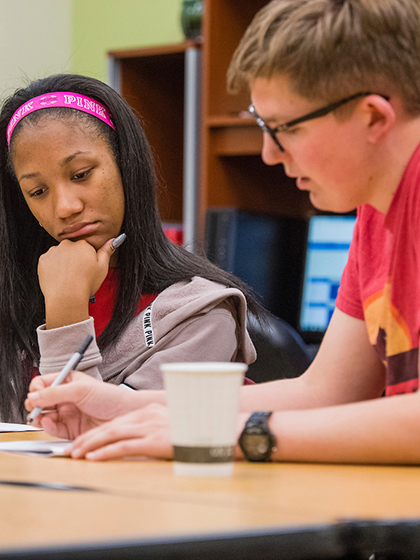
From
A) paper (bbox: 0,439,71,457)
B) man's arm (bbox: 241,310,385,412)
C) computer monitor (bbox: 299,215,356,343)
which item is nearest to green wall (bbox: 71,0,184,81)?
computer monitor (bbox: 299,215,356,343)

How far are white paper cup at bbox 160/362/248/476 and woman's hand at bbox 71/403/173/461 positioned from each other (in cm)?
8

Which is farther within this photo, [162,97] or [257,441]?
[162,97]

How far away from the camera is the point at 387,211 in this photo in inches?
40.3

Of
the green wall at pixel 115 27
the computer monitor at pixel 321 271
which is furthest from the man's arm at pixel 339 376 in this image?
the green wall at pixel 115 27

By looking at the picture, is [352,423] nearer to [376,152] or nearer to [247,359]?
[376,152]

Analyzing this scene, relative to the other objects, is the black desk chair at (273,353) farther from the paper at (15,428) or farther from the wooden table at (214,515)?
the wooden table at (214,515)

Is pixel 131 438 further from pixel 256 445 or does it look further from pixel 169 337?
pixel 169 337

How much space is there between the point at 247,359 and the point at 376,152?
2.13 feet

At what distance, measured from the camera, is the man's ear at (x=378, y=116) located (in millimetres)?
918

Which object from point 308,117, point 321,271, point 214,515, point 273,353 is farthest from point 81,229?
point 321,271

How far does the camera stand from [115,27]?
3.75m

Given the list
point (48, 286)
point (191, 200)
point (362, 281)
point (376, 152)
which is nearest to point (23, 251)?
point (48, 286)

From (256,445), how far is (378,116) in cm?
43

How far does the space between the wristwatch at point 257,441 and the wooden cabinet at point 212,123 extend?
6.25 ft
